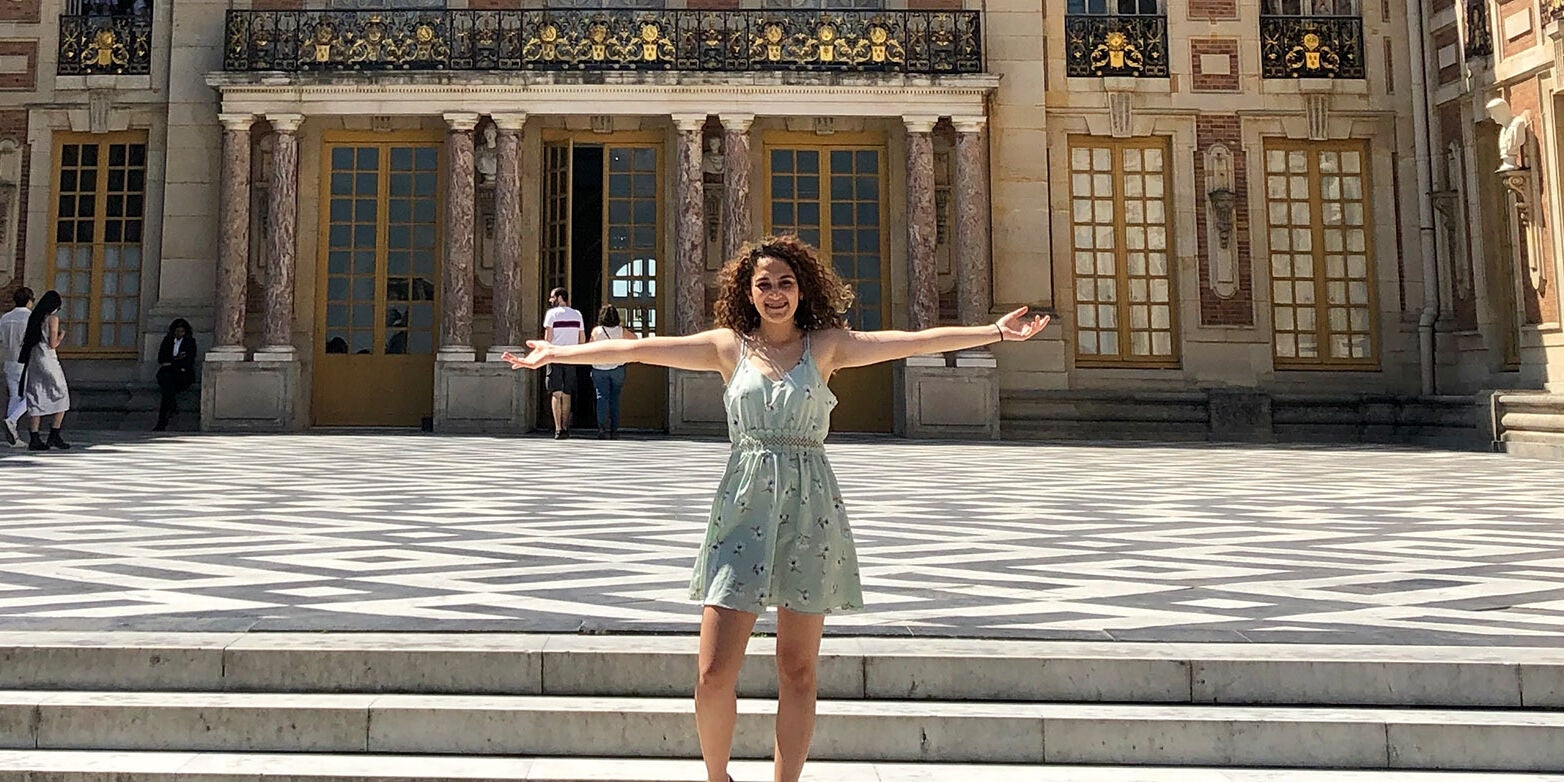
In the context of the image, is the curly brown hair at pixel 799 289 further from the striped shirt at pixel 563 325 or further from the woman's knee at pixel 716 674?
the striped shirt at pixel 563 325

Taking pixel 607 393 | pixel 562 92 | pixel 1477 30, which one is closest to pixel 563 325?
pixel 607 393

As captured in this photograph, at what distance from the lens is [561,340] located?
45.3 ft

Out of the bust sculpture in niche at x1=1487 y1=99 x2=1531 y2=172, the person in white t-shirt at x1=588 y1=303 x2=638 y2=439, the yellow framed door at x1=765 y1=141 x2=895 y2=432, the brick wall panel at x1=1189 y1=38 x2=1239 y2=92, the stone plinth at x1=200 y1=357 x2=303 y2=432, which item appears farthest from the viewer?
the brick wall panel at x1=1189 y1=38 x2=1239 y2=92

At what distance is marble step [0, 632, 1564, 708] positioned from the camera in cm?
356

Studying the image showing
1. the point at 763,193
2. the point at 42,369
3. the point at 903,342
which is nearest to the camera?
the point at 903,342

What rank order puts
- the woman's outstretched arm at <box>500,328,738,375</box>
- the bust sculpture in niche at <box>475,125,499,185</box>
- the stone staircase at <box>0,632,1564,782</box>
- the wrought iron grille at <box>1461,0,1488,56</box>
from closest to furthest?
the woman's outstretched arm at <box>500,328,738,375</box>
the stone staircase at <box>0,632,1564,782</box>
the wrought iron grille at <box>1461,0,1488,56</box>
the bust sculpture in niche at <box>475,125,499,185</box>

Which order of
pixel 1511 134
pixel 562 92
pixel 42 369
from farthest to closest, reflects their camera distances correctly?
pixel 562 92
pixel 1511 134
pixel 42 369

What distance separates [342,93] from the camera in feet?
54.7

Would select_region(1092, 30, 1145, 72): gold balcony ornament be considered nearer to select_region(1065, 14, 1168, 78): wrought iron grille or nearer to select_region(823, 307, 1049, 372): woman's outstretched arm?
select_region(1065, 14, 1168, 78): wrought iron grille

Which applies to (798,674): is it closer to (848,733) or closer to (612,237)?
(848,733)

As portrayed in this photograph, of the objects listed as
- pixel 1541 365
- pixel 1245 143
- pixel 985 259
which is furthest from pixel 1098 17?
pixel 1541 365

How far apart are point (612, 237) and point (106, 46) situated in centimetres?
828

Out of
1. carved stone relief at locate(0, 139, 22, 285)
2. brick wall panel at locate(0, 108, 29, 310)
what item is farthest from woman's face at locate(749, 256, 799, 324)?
carved stone relief at locate(0, 139, 22, 285)

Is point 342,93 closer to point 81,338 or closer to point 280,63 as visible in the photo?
point 280,63
